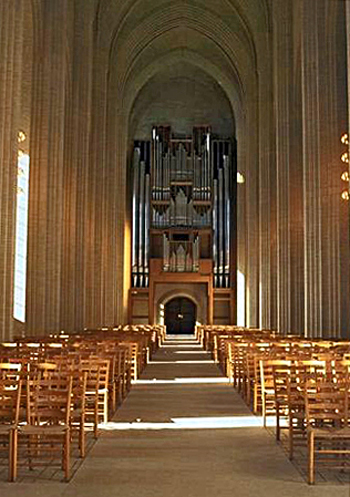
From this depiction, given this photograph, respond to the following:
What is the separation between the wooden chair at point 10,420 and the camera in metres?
6.65

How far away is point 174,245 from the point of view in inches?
1816

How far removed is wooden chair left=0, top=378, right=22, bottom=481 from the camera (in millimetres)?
6652

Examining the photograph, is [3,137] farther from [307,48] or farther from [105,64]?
[105,64]

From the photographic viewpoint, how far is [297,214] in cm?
2742

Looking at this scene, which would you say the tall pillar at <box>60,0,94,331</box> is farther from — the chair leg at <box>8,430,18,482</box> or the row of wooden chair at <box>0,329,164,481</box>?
the chair leg at <box>8,430,18,482</box>

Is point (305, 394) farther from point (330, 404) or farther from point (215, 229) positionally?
point (215, 229)

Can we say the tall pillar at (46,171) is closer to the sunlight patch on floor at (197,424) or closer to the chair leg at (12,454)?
the sunlight patch on floor at (197,424)

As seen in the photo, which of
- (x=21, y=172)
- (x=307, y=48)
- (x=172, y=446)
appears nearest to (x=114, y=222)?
(x=21, y=172)

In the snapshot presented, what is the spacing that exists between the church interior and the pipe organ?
0.40 feet

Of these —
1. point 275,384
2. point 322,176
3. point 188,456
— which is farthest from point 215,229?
point 188,456

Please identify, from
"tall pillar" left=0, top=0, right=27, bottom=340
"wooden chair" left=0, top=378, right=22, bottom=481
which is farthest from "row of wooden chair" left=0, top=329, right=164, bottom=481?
"tall pillar" left=0, top=0, right=27, bottom=340

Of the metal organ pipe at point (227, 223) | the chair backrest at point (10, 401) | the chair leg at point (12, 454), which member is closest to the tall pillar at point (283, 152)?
the metal organ pipe at point (227, 223)

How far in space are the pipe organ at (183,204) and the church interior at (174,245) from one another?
12 centimetres

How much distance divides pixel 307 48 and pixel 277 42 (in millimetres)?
7690
